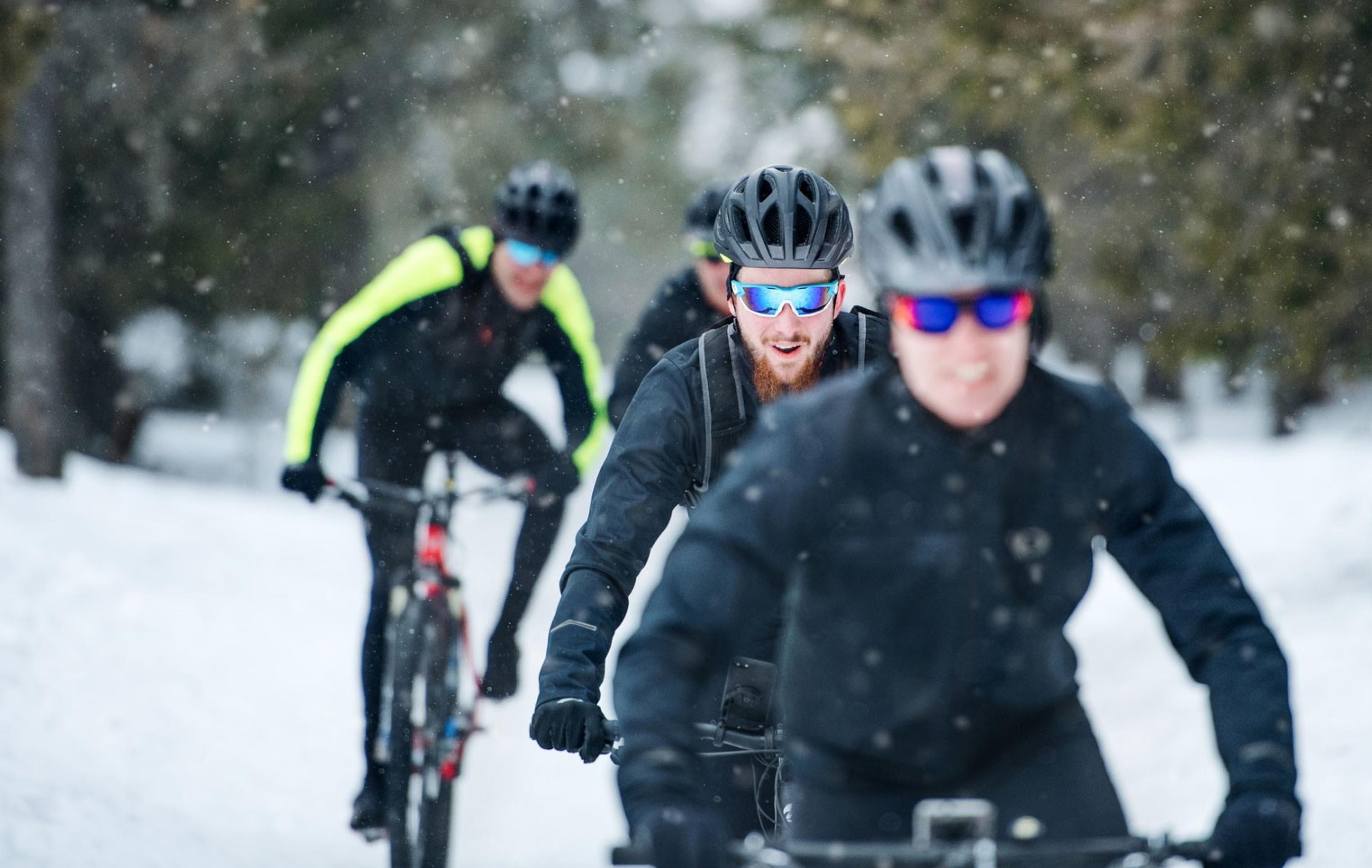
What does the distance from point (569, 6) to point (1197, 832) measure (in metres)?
16.3

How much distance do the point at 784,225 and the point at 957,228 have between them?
1.78 meters

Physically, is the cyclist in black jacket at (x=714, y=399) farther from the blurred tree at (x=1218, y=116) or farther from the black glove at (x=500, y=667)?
the blurred tree at (x=1218, y=116)

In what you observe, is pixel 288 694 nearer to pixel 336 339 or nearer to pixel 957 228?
pixel 336 339

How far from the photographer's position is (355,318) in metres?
5.86

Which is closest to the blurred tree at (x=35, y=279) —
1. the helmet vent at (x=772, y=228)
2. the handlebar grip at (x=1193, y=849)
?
the helmet vent at (x=772, y=228)

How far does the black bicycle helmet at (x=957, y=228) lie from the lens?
2230 mm

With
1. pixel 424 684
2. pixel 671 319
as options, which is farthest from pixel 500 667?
pixel 671 319

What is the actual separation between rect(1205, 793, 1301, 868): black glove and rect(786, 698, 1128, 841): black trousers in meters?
0.23

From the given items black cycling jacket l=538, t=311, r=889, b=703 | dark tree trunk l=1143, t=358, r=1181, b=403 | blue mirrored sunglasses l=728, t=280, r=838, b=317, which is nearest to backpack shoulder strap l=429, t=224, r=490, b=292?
blue mirrored sunglasses l=728, t=280, r=838, b=317

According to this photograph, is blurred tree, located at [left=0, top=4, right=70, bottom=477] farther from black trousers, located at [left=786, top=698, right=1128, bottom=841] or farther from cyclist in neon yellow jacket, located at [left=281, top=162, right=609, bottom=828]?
black trousers, located at [left=786, top=698, right=1128, bottom=841]

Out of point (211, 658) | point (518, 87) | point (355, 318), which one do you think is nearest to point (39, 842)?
point (355, 318)

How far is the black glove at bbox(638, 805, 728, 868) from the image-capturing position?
2.08 m

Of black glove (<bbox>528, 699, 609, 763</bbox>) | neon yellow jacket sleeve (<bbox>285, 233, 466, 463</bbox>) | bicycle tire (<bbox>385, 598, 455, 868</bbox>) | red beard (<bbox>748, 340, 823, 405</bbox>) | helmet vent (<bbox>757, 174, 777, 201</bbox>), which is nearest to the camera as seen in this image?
black glove (<bbox>528, 699, 609, 763</bbox>)

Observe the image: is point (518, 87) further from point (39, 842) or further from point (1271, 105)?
point (39, 842)
